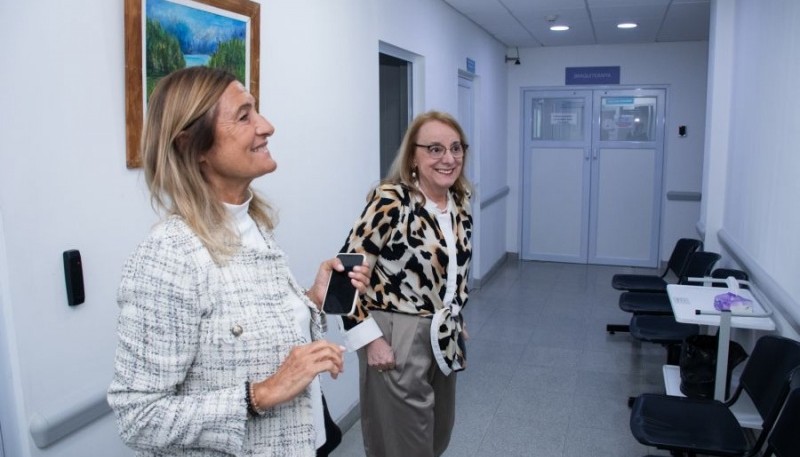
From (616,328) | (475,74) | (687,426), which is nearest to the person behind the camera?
(687,426)

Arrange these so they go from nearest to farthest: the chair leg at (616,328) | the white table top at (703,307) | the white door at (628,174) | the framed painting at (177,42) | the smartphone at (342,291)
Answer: the smartphone at (342,291)
the framed painting at (177,42)
the white table top at (703,307)
the chair leg at (616,328)
the white door at (628,174)

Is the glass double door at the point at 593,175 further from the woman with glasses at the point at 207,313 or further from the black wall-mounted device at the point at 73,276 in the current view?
the woman with glasses at the point at 207,313

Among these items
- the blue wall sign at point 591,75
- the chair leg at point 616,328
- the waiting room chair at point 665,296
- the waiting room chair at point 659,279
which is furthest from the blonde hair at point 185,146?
the blue wall sign at point 591,75

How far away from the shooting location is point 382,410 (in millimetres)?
2350

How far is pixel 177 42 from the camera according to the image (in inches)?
83.7

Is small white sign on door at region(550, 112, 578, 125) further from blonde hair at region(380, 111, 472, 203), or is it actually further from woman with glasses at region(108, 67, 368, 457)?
woman with glasses at region(108, 67, 368, 457)

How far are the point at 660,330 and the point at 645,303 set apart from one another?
69 centimetres

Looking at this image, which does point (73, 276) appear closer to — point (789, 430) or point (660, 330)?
point (789, 430)

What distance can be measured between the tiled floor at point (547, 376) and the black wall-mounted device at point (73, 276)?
1.95 m

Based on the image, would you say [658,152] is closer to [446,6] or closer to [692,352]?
[446,6]

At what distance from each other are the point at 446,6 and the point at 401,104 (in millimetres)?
1139

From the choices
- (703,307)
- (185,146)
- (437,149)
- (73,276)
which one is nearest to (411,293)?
(437,149)

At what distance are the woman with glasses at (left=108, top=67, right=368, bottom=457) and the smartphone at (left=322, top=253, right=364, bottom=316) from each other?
19cm

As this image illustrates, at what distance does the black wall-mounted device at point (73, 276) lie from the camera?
180 centimetres
